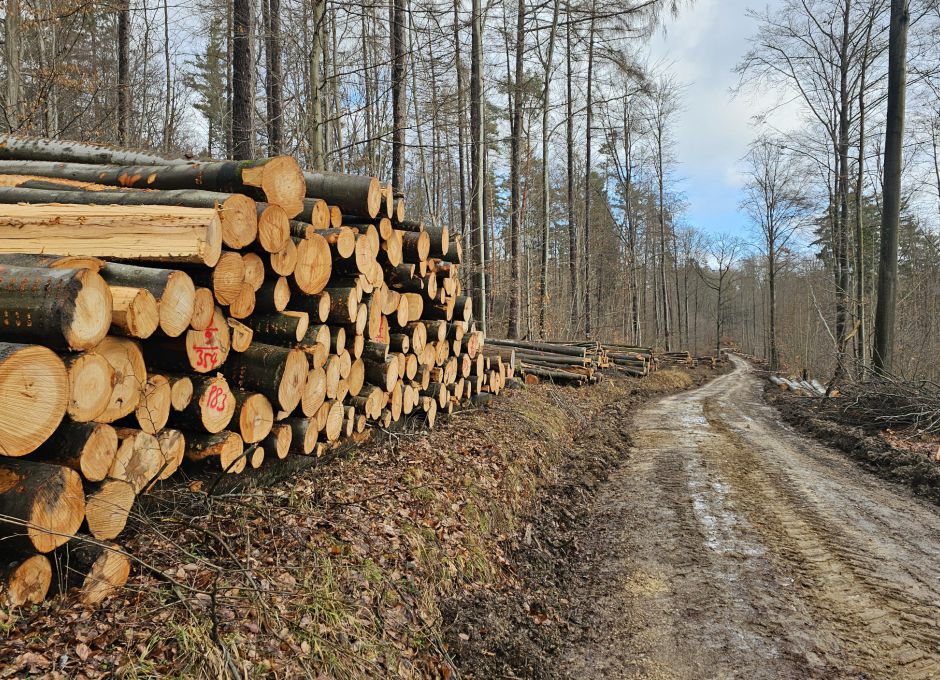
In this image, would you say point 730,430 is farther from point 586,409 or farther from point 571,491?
point 571,491

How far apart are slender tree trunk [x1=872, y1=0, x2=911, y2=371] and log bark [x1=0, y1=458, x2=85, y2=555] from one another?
15003 mm

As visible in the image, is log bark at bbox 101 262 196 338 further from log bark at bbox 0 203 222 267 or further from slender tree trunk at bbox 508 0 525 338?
slender tree trunk at bbox 508 0 525 338

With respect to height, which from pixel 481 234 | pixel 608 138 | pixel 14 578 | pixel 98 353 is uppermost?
pixel 608 138

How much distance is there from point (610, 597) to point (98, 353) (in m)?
4.14

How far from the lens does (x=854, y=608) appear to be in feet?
13.3

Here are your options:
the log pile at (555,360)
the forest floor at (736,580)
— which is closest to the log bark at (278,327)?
the forest floor at (736,580)

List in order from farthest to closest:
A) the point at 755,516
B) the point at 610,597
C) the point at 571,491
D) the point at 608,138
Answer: the point at 608,138 < the point at 571,491 < the point at 755,516 < the point at 610,597

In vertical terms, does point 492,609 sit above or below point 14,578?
below

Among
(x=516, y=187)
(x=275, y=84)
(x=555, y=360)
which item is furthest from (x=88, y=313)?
(x=516, y=187)

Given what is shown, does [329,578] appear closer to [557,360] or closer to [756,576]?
[756,576]

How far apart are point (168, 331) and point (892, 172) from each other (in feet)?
51.4

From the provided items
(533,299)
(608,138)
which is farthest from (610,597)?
(608,138)

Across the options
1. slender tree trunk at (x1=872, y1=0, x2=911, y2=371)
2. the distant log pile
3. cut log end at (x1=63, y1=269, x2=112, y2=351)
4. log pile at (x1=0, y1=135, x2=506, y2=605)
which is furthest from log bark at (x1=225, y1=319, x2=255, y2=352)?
slender tree trunk at (x1=872, y1=0, x2=911, y2=371)

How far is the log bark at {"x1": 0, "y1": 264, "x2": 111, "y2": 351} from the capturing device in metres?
2.47
